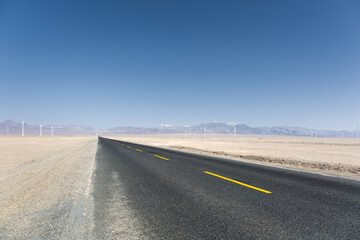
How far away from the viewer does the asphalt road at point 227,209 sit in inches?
125

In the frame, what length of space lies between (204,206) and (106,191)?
2.90 meters

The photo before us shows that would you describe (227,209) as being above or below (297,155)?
above

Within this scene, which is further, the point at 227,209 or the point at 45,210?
the point at 45,210

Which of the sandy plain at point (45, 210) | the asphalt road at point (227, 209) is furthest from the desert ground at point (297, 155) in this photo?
the sandy plain at point (45, 210)

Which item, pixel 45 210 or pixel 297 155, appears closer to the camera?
pixel 45 210

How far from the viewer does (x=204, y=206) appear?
434cm

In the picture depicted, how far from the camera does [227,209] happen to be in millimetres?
4156

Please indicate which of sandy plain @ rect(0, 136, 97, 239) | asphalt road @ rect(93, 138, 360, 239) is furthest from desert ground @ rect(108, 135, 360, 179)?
sandy plain @ rect(0, 136, 97, 239)

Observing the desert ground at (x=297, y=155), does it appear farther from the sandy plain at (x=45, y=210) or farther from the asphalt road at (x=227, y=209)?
the sandy plain at (x=45, y=210)

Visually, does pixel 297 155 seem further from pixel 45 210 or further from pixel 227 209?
pixel 45 210

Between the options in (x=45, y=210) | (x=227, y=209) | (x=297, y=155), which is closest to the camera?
(x=227, y=209)

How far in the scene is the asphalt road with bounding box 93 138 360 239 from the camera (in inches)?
125

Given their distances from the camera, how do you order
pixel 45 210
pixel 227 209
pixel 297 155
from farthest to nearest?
pixel 297 155 < pixel 45 210 < pixel 227 209

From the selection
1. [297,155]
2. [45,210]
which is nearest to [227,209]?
[45,210]
